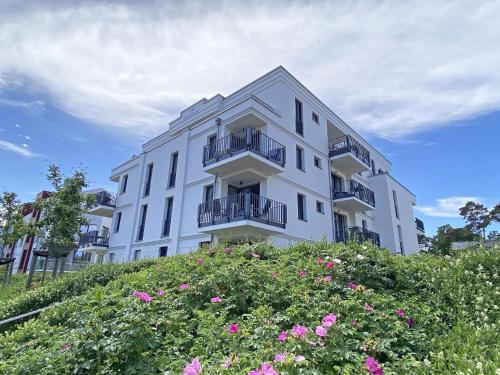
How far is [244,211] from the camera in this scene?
12.7m

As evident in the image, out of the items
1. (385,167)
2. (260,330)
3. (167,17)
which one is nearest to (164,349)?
(260,330)

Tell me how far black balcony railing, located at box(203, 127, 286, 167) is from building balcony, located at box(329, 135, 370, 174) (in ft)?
19.2

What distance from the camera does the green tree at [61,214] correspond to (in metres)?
13.5

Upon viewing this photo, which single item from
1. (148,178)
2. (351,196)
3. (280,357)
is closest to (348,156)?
(351,196)

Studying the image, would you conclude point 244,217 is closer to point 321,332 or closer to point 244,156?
point 244,156

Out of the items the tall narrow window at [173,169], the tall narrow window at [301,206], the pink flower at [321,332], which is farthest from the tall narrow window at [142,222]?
the pink flower at [321,332]

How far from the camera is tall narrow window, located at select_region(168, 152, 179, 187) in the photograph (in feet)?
61.3

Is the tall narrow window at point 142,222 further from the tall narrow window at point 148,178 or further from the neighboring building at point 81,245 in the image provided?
the neighboring building at point 81,245

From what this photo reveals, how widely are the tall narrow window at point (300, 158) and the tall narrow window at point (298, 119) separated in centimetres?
97

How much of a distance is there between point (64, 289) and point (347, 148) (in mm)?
16742

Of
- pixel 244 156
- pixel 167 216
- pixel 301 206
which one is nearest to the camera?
pixel 244 156

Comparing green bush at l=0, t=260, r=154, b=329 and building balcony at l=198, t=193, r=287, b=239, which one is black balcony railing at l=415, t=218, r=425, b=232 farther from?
green bush at l=0, t=260, r=154, b=329

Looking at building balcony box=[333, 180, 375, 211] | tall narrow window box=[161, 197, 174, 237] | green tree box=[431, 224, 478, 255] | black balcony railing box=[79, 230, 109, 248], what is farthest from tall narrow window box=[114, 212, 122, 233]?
green tree box=[431, 224, 478, 255]

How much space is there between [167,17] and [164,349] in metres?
6.52
